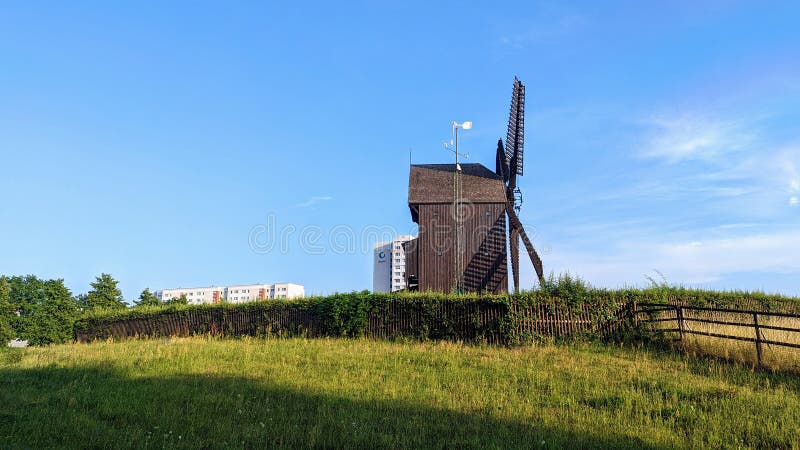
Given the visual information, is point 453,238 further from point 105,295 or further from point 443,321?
point 105,295

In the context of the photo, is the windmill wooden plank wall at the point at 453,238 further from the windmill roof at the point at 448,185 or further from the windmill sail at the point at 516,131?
the windmill sail at the point at 516,131

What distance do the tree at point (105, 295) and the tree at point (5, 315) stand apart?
24.8 ft

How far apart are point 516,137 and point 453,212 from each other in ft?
33.9

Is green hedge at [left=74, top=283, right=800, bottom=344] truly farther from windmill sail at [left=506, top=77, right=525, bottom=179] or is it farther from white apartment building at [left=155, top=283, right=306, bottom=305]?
white apartment building at [left=155, top=283, right=306, bottom=305]

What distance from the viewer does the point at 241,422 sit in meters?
10.0

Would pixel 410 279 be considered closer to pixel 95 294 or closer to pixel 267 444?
pixel 267 444

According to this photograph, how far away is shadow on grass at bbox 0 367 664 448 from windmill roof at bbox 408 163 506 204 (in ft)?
84.2

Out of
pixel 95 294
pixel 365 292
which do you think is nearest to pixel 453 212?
pixel 365 292

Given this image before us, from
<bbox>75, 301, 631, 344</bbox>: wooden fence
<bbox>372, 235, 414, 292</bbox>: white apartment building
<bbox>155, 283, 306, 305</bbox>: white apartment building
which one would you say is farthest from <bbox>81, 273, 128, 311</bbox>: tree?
<bbox>155, 283, 306, 305</bbox>: white apartment building

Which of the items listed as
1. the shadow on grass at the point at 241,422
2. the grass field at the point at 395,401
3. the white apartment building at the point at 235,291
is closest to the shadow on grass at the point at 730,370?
the grass field at the point at 395,401

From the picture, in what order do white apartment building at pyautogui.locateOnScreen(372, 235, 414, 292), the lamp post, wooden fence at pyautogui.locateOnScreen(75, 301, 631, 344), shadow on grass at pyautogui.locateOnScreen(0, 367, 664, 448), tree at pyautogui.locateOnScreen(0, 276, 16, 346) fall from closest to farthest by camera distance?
shadow on grass at pyautogui.locateOnScreen(0, 367, 664, 448)
wooden fence at pyautogui.locateOnScreen(75, 301, 631, 344)
the lamp post
tree at pyautogui.locateOnScreen(0, 276, 16, 346)
white apartment building at pyautogui.locateOnScreen(372, 235, 414, 292)

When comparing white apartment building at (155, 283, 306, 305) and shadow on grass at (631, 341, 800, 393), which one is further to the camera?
white apartment building at (155, 283, 306, 305)

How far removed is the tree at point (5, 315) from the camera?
2108 inches

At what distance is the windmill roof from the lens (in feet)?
122
